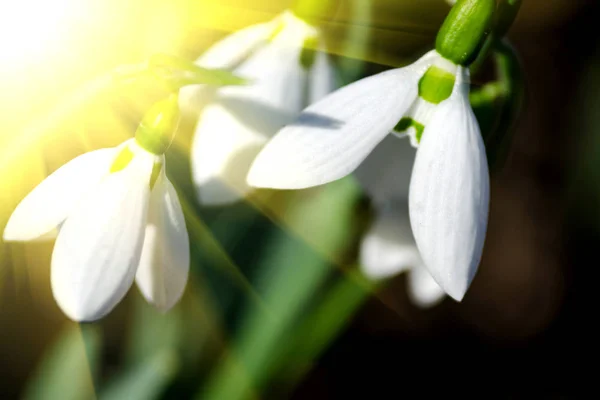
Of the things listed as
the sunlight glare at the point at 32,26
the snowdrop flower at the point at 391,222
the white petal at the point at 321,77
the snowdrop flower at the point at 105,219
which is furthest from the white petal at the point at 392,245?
the sunlight glare at the point at 32,26

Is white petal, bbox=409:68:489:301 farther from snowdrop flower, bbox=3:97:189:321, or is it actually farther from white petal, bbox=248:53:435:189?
snowdrop flower, bbox=3:97:189:321

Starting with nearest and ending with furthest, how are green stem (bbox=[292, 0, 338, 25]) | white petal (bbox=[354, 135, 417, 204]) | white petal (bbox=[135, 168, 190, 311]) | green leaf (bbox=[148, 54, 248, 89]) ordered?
1. green leaf (bbox=[148, 54, 248, 89])
2. white petal (bbox=[135, 168, 190, 311])
3. green stem (bbox=[292, 0, 338, 25])
4. white petal (bbox=[354, 135, 417, 204])

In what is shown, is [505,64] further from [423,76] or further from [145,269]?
[145,269]

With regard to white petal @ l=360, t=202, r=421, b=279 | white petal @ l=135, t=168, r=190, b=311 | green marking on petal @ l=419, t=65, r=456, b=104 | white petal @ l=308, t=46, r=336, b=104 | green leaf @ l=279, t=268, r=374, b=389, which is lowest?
green leaf @ l=279, t=268, r=374, b=389

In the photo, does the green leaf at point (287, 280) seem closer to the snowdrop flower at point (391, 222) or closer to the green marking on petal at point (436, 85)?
the snowdrop flower at point (391, 222)

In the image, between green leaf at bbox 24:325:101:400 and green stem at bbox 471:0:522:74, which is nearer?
green stem at bbox 471:0:522:74

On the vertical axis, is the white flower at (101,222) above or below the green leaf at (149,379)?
above

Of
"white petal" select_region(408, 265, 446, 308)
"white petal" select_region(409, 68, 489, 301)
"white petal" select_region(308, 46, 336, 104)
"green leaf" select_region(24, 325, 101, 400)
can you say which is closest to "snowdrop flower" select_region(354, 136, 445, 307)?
"white petal" select_region(408, 265, 446, 308)

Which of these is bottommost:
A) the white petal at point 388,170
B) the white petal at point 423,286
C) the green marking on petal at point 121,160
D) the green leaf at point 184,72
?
the white petal at point 423,286
